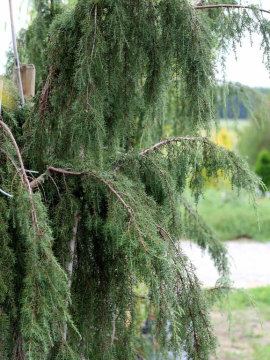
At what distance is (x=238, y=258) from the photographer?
9.84 m

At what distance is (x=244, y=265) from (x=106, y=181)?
26.5 ft

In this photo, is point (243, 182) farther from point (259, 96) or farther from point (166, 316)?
point (259, 96)

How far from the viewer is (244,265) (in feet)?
30.9

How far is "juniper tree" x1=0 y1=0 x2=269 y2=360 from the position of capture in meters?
1.62

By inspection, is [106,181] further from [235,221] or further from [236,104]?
[235,221]

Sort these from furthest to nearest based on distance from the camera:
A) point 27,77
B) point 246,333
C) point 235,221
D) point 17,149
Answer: point 235,221
point 246,333
point 27,77
point 17,149

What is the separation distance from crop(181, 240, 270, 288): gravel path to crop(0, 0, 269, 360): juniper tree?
17.5ft

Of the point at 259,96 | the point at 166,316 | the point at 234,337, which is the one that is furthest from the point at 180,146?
the point at 234,337

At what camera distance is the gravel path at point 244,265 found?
830 centimetres

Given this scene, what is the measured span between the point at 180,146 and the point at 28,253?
2.93 feet

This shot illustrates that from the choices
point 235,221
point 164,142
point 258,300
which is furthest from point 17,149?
point 235,221

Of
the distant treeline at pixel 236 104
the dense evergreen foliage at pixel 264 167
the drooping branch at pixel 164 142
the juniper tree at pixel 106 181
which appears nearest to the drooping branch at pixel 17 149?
the juniper tree at pixel 106 181

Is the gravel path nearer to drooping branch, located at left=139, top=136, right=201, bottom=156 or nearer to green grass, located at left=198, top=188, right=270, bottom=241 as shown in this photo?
green grass, located at left=198, top=188, right=270, bottom=241

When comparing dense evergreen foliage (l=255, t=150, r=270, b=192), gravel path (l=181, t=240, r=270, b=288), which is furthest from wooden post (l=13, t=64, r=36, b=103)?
dense evergreen foliage (l=255, t=150, r=270, b=192)
